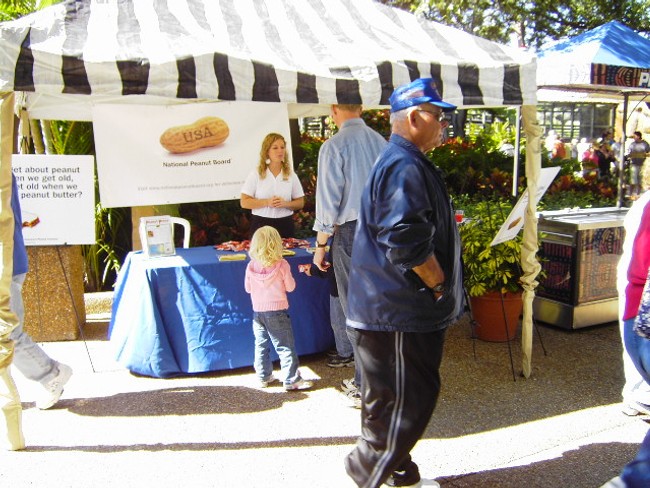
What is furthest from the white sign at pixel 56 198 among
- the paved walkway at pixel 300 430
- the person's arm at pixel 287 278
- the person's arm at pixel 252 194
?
the person's arm at pixel 287 278

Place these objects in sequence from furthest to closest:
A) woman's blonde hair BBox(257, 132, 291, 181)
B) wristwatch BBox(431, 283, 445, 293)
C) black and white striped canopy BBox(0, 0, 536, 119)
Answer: woman's blonde hair BBox(257, 132, 291, 181) < black and white striped canopy BBox(0, 0, 536, 119) < wristwatch BBox(431, 283, 445, 293)

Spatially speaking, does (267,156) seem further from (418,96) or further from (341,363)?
(418,96)

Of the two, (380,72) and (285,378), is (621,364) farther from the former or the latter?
(380,72)

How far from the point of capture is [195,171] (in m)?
7.07

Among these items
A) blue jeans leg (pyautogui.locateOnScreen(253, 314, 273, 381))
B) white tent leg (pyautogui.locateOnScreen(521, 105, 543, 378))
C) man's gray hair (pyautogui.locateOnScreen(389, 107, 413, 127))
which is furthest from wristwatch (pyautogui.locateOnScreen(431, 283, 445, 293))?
white tent leg (pyautogui.locateOnScreen(521, 105, 543, 378))

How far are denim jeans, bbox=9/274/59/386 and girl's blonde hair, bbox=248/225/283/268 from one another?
155 centimetres

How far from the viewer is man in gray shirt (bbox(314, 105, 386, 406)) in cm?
444

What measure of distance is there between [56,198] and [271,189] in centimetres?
192

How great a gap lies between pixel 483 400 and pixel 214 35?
10.4 ft

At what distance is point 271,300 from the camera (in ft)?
15.9

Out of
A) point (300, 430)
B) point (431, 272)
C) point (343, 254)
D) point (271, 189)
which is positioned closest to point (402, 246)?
point (431, 272)

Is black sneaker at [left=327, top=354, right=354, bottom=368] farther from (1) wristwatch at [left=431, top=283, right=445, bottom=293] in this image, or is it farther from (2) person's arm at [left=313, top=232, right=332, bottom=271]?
(1) wristwatch at [left=431, top=283, right=445, bottom=293]

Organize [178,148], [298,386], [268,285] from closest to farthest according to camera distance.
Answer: [268,285] → [298,386] → [178,148]

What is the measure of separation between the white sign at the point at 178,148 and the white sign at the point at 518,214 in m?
2.86
